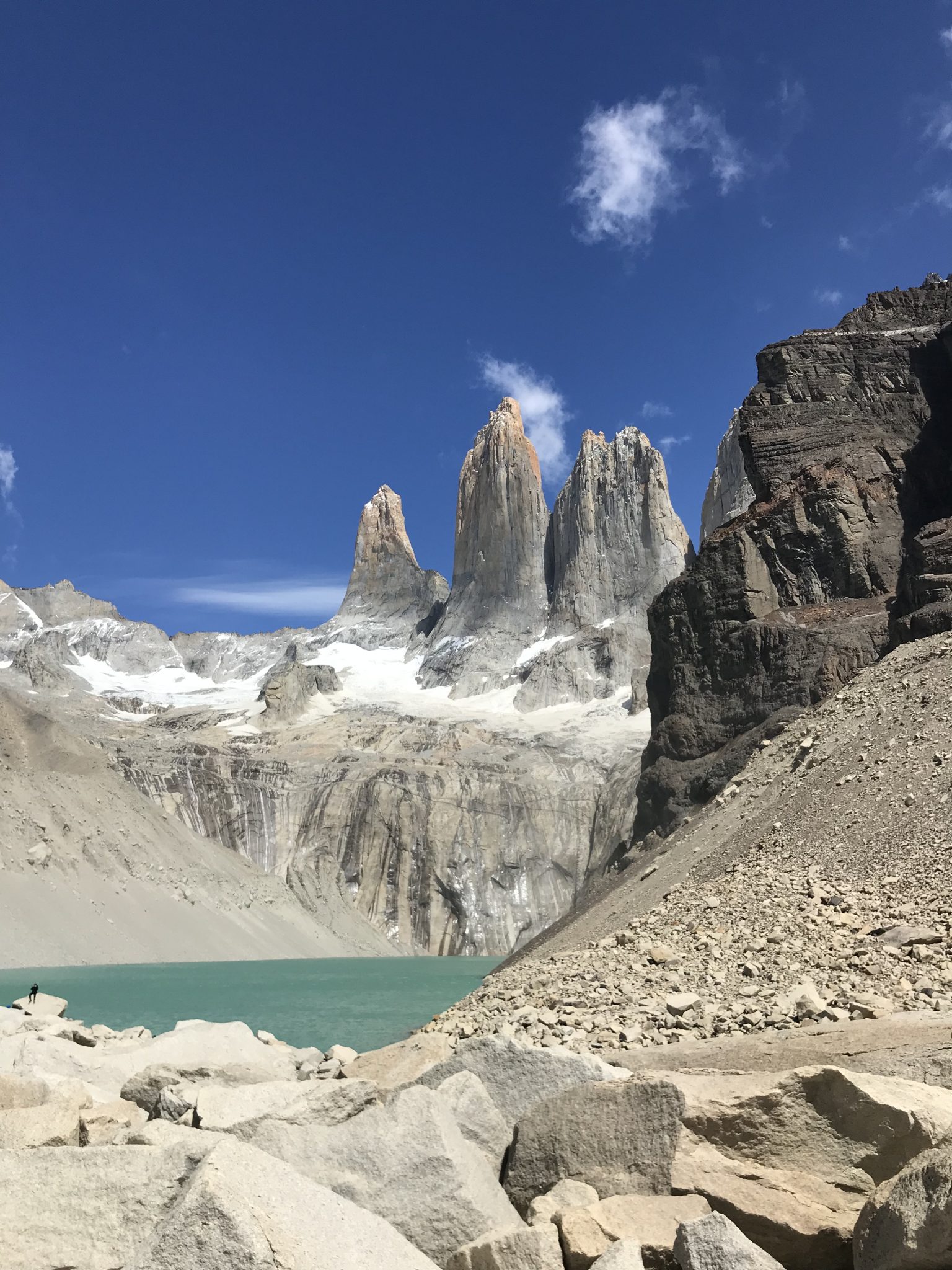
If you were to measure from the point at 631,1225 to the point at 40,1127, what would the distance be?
10.7 feet

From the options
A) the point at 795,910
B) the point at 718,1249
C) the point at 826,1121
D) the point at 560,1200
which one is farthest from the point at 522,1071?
the point at 795,910

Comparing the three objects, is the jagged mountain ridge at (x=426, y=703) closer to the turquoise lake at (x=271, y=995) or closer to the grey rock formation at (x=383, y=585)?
the grey rock formation at (x=383, y=585)

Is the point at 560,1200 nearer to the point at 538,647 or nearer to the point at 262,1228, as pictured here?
the point at 262,1228

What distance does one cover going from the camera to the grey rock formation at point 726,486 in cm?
10106

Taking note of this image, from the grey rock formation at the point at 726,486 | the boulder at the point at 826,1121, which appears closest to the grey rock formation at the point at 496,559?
the grey rock formation at the point at 726,486

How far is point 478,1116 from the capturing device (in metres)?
6.35

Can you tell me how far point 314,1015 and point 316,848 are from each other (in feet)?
183

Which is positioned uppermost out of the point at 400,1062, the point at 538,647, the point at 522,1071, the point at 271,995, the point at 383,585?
the point at 383,585

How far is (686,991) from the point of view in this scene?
34.2 feet

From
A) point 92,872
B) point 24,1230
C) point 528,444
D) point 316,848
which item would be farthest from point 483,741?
point 24,1230

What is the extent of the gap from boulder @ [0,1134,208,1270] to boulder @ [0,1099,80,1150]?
0.85m

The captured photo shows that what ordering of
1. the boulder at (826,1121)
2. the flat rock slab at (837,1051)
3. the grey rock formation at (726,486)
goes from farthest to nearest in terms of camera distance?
the grey rock formation at (726,486) → the flat rock slab at (837,1051) → the boulder at (826,1121)

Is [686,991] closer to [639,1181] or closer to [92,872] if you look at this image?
[639,1181]

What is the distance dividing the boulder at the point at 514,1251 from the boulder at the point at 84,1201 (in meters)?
1.32
